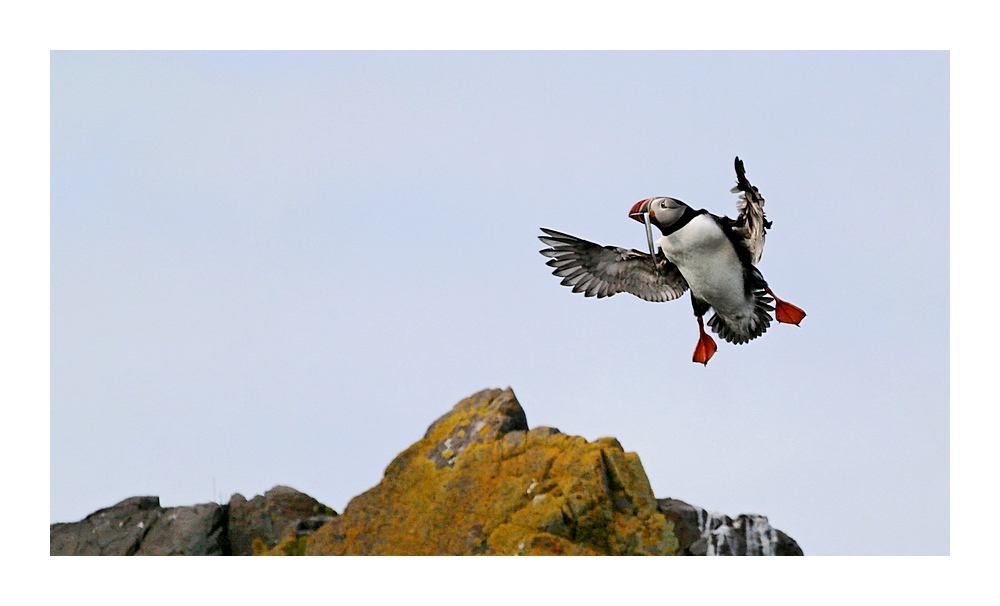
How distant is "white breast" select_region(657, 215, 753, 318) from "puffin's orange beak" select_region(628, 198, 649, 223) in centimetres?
27

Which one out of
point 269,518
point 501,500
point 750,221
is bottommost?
point 269,518

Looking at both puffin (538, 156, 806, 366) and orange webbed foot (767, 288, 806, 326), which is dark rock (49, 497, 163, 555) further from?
orange webbed foot (767, 288, 806, 326)

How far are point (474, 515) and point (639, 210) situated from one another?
9.54ft

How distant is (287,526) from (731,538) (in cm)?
366

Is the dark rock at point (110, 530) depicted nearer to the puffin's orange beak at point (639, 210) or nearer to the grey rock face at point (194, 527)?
the grey rock face at point (194, 527)

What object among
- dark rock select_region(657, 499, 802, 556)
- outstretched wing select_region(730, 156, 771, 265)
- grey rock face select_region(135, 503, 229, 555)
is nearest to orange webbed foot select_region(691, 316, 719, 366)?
outstretched wing select_region(730, 156, 771, 265)

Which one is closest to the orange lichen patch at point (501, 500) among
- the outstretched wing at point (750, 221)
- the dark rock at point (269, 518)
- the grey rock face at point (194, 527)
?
the dark rock at point (269, 518)

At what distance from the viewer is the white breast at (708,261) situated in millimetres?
11250

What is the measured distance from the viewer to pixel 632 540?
418 inches

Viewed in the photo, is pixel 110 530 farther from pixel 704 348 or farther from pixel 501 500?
pixel 704 348

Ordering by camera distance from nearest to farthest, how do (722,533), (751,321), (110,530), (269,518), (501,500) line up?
(501,500) → (722,533) → (269,518) → (110,530) → (751,321)

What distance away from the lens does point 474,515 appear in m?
10.8

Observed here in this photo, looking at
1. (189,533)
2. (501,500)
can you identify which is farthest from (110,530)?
(501,500)

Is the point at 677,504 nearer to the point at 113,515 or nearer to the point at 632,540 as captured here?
the point at 632,540
